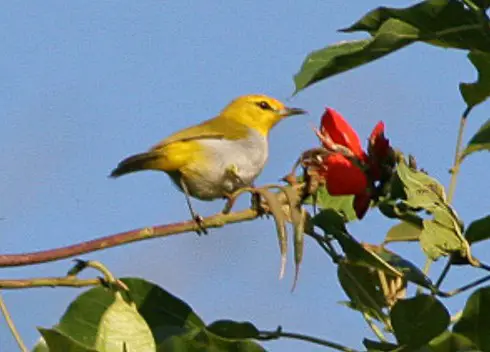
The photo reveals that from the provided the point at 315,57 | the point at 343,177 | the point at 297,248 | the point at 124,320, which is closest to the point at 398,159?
the point at 343,177

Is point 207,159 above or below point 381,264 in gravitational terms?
below

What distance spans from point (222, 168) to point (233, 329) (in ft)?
12.9

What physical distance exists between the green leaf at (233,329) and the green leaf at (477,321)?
1.26 feet

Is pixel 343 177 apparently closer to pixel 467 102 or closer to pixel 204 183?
pixel 467 102

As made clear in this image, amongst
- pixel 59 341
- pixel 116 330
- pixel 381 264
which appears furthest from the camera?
pixel 381 264

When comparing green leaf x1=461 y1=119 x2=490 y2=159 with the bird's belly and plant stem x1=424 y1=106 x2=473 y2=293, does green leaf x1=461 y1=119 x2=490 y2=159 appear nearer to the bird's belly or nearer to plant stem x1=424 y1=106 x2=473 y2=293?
plant stem x1=424 y1=106 x2=473 y2=293

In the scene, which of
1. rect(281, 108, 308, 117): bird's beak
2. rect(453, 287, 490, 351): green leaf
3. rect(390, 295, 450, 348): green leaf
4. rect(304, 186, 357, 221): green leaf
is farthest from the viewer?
rect(281, 108, 308, 117): bird's beak

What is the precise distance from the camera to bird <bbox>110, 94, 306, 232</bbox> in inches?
233

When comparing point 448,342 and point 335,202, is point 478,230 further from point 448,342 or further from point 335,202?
point 335,202

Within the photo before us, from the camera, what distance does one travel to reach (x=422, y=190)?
2.02 m

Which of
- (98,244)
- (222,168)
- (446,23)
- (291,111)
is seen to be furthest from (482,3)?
(291,111)

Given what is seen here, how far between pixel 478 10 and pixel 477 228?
39cm

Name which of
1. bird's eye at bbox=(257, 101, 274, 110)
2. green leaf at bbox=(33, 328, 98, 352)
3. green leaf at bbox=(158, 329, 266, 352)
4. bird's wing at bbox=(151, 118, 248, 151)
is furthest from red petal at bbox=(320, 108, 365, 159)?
bird's eye at bbox=(257, 101, 274, 110)

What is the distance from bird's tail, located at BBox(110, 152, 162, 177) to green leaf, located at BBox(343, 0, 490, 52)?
12.1 feet
